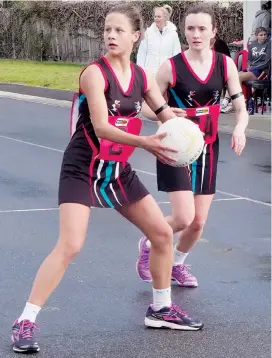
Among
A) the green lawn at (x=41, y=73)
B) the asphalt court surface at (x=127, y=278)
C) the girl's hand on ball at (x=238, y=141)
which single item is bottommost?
the green lawn at (x=41, y=73)

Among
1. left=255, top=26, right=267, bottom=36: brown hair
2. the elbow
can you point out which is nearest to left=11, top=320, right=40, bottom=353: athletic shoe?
the elbow

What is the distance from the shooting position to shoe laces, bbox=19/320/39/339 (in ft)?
17.6

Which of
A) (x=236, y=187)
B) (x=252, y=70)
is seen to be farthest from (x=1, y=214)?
(x=252, y=70)

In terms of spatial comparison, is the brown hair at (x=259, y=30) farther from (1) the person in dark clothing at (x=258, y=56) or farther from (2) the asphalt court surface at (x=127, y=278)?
(2) the asphalt court surface at (x=127, y=278)

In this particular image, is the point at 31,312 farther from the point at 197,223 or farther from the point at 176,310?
the point at 197,223

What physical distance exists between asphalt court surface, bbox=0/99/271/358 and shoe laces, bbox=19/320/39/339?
0.44 feet

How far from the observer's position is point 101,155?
5520 mm

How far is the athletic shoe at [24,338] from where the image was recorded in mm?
5316

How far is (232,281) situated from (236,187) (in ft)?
14.0

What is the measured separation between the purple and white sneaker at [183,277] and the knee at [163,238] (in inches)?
46.3

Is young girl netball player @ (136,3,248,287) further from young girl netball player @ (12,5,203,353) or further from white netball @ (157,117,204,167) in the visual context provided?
white netball @ (157,117,204,167)

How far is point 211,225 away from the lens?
9.09 m

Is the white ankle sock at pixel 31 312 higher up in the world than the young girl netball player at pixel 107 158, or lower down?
lower down

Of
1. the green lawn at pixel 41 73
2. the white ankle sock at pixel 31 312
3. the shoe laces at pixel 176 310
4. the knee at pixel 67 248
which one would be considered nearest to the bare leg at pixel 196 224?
the shoe laces at pixel 176 310
